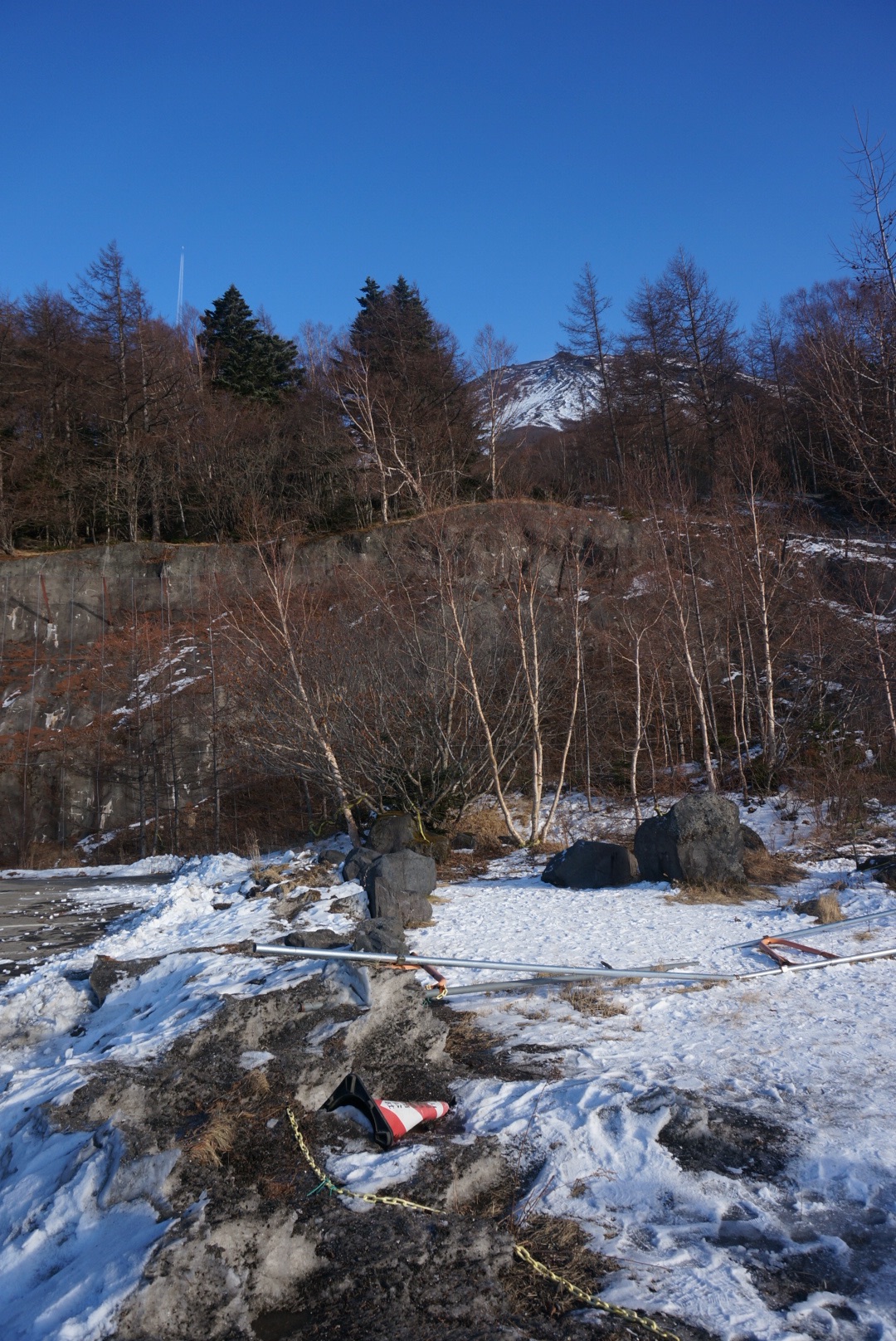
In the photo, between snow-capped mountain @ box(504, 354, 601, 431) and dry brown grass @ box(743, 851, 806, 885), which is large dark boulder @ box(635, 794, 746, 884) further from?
snow-capped mountain @ box(504, 354, 601, 431)

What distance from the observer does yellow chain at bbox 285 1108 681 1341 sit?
107 inches

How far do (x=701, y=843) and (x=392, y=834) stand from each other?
18.3 ft

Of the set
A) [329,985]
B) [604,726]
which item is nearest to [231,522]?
[604,726]

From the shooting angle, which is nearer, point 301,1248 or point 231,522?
point 301,1248

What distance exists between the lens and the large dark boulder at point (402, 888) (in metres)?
8.98

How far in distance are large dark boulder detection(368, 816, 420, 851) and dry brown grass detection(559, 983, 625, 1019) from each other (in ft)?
24.4

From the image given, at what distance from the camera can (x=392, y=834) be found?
13766 mm

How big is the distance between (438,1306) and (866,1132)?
7.54 ft

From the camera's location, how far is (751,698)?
21766 mm

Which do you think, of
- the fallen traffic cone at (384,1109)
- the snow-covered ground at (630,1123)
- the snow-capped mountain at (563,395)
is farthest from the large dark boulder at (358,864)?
the snow-capped mountain at (563,395)

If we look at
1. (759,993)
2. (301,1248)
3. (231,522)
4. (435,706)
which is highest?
(231,522)

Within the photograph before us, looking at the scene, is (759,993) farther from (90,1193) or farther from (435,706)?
(435,706)

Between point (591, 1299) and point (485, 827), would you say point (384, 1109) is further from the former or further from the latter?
point (485, 827)

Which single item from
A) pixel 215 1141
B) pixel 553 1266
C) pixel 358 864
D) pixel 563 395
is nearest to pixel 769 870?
pixel 358 864
